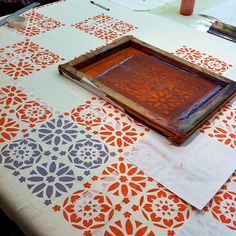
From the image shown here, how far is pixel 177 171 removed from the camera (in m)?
0.61

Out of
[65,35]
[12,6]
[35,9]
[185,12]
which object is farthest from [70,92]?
[12,6]

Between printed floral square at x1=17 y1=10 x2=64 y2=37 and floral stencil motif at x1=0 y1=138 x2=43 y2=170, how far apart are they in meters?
0.52

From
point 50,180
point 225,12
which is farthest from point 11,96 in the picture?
point 225,12

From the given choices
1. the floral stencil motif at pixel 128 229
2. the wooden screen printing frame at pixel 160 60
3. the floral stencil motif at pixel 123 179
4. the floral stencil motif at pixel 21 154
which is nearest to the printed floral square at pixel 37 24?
the wooden screen printing frame at pixel 160 60

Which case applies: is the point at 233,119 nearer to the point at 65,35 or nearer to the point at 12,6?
the point at 65,35

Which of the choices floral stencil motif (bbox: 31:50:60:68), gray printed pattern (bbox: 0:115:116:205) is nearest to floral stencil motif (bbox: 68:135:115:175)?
gray printed pattern (bbox: 0:115:116:205)

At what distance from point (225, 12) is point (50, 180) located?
1165 millimetres

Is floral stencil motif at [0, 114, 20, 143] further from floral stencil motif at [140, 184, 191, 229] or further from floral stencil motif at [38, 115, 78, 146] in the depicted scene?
floral stencil motif at [140, 184, 191, 229]

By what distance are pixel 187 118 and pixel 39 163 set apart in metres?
0.34

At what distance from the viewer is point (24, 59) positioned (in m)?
0.91

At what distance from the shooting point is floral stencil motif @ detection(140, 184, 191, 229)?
52 cm

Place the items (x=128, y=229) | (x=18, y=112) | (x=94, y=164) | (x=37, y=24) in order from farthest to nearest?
(x=37, y=24), (x=18, y=112), (x=94, y=164), (x=128, y=229)

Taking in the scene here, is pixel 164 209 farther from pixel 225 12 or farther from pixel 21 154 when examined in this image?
pixel 225 12

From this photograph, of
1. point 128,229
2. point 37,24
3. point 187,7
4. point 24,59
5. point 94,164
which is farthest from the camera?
point 187,7
